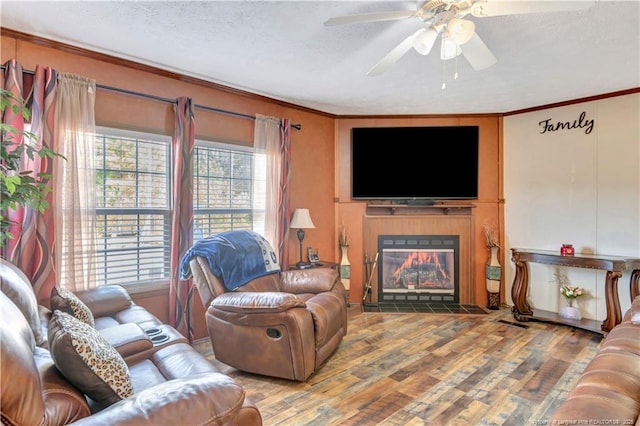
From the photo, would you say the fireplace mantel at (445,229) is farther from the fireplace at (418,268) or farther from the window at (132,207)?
the window at (132,207)

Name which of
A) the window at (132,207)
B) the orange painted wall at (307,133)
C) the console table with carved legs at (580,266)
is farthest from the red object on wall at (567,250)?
the window at (132,207)

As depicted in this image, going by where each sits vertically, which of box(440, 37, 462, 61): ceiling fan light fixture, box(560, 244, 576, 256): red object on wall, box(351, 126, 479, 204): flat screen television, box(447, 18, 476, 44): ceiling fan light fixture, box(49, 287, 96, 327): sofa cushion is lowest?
box(49, 287, 96, 327): sofa cushion

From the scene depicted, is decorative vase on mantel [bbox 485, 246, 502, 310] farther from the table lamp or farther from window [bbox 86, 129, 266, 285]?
window [bbox 86, 129, 266, 285]

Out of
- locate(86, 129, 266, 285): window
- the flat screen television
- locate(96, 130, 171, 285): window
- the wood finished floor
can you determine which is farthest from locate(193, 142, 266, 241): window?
the flat screen television

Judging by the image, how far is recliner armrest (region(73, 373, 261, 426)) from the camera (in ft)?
3.13

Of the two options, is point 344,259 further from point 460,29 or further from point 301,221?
point 460,29

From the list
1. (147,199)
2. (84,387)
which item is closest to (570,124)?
(147,199)

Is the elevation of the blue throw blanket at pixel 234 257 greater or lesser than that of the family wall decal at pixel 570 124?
lesser

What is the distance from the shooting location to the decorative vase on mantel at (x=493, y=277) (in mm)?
4141

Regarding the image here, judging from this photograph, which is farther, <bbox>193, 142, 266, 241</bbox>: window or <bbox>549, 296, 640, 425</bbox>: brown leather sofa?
<bbox>193, 142, 266, 241</bbox>: window

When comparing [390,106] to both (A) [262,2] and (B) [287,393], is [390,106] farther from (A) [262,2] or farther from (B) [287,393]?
(B) [287,393]

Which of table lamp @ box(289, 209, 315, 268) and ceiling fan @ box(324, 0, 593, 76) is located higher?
ceiling fan @ box(324, 0, 593, 76)

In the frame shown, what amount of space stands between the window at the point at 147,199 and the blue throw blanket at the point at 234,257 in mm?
435

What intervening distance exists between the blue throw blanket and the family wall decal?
140 inches
